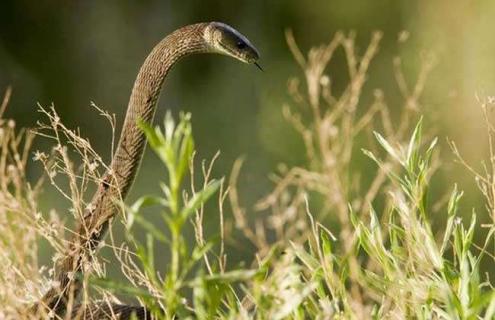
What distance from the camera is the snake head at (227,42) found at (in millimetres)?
2096

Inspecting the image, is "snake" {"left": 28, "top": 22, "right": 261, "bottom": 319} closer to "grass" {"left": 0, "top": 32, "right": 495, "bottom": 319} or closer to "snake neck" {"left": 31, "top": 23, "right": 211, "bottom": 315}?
"snake neck" {"left": 31, "top": 23, "right": 211, "bottom": 315}

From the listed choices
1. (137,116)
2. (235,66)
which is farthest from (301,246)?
(235,66)

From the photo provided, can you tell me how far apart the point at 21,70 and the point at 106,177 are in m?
5.35

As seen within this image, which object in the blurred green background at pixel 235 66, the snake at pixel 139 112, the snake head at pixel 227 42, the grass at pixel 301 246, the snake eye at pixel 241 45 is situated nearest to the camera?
the grass at pixel 301 246

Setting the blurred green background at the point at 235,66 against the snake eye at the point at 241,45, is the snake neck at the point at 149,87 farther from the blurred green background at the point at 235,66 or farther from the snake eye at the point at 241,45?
the blurred green background at the point at 235,66

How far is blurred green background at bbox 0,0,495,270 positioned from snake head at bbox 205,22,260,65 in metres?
3.42

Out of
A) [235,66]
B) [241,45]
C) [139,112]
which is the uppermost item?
[241,45]

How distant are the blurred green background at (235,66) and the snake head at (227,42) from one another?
342 centimetres

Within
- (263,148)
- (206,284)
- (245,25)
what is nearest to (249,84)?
(245,25)

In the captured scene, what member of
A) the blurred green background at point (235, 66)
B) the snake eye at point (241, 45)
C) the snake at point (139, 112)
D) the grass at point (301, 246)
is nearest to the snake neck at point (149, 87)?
the snake at point (139, 112)

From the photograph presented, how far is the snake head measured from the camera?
2.10 metres

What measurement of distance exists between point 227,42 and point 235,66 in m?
5.47

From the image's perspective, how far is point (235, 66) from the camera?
7.62 meters

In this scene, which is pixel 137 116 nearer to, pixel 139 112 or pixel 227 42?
pixel 139 112
